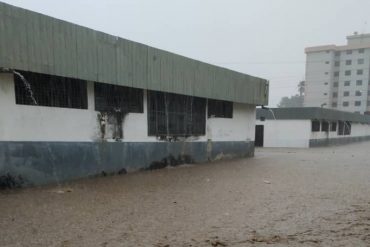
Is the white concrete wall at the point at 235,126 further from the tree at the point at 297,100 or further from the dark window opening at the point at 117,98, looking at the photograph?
the tree at the point at 297,100

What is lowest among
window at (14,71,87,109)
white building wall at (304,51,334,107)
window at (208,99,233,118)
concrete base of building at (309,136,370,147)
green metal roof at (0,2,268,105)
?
concrete base of building at (309,136,370,147)

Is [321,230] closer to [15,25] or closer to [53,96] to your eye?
[53,96]

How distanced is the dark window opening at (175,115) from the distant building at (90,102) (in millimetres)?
37

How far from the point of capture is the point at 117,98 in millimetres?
8680

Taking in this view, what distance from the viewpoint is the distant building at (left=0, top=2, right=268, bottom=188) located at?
621 cm

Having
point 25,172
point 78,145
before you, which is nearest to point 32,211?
point 25,172

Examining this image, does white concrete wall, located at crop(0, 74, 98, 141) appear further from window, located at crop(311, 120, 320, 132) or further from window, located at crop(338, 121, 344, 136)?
window, located at crop(338, 121, 344, 136)

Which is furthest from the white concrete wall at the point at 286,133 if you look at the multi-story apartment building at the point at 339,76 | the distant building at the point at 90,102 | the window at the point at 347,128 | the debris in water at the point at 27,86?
the multi-story apartment building at the point at 339,76

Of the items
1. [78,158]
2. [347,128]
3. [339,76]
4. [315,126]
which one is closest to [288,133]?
[315,126]

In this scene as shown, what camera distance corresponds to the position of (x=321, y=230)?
440cm

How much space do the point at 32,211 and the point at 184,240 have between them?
2938 mm

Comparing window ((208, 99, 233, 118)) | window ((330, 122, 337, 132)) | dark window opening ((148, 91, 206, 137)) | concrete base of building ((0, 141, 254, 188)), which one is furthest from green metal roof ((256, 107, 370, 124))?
concrete base of building ((0, 141, 254, 188))

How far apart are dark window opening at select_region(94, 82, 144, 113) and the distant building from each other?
0.10 ft

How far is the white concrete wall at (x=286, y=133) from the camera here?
23.8 m
